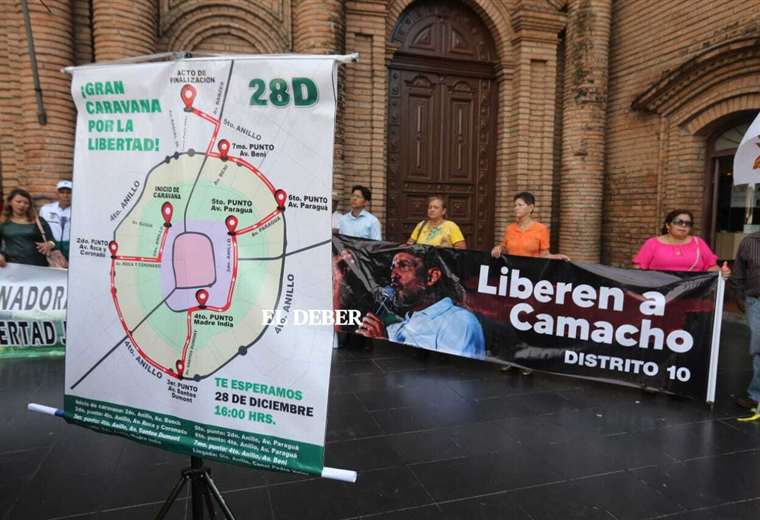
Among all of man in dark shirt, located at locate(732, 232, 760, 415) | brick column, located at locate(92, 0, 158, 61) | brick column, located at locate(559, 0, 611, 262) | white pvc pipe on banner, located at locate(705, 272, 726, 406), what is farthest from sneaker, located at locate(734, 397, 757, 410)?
brick column, located at locate(92, 0, 158, 61)

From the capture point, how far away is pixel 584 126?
31.3ft

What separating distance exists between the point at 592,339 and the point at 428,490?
8.72 ft

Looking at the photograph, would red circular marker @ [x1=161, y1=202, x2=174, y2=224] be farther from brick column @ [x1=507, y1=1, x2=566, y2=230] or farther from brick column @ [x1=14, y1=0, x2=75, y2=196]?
brick column @ [x1=507, y1=1, x2=566, y2=230]

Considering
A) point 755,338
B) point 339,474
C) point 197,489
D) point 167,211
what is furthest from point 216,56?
point 755,338

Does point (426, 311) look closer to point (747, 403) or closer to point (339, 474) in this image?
point (747, 403)

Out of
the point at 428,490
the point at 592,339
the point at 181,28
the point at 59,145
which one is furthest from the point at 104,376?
the point at 181,28

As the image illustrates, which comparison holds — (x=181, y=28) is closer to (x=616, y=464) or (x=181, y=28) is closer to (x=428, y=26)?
(x=428, y=26)

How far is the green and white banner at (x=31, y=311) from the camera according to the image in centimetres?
587

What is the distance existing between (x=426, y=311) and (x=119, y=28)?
224 inches

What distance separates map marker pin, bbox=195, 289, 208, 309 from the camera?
1925mm

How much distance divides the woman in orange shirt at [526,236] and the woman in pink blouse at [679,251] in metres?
0.83

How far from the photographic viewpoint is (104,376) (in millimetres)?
2043

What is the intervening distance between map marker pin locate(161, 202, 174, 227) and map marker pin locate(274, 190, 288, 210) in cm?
43

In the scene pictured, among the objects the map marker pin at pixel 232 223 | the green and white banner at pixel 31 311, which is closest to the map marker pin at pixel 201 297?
the map marker pin at pixel 232 223
